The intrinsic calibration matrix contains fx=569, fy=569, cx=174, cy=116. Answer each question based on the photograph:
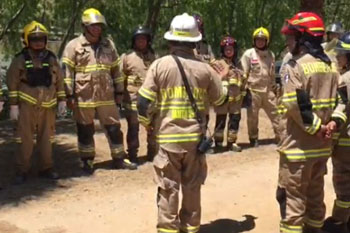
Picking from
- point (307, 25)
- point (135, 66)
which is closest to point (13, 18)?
point (135, 66)

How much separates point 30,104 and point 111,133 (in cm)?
131

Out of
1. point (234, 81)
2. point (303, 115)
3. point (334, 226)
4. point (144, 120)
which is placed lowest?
point (334, 226)

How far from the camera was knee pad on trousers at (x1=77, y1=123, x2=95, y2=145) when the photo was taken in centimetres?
807

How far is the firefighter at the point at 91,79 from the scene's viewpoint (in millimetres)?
7801

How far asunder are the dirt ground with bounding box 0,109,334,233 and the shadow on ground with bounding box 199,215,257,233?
0.01 metres

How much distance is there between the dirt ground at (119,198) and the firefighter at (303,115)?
864 mm

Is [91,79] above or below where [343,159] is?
above

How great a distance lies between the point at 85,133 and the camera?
26.6 ft

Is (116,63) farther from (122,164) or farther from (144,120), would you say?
(144,120)

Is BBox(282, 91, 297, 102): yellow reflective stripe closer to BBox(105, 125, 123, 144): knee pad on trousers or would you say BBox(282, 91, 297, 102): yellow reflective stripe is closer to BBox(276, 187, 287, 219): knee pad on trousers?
BBox(276, 187, 287, 219): knee pad on trousers

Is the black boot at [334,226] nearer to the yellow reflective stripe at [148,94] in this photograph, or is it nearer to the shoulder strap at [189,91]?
the shoulder strap at [189,91]

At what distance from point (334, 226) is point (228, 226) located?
1104mm

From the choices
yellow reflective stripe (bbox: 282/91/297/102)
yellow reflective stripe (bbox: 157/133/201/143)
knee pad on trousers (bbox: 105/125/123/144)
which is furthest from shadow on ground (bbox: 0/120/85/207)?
yellow reflective stripe (bbox: 282/91/297/102)

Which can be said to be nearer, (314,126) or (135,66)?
(314,126)
